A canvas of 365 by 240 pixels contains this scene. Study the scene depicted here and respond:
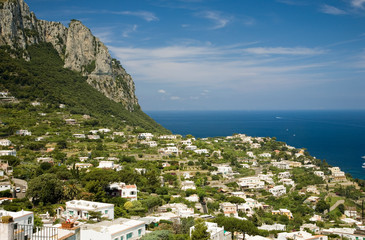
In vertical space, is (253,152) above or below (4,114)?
below

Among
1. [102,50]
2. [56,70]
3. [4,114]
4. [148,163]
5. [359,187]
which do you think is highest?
[102,50]

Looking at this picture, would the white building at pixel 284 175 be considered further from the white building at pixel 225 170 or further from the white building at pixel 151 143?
the white building at pixel 151 143

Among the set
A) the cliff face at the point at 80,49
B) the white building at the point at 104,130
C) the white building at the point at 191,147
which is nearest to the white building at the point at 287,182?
the white building at the point at 191,147

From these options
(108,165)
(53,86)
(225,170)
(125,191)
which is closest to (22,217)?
(125,191)

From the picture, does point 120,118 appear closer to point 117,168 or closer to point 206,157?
point 206,157

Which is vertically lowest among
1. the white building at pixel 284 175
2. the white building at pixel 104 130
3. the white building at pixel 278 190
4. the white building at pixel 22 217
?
the white building at pixel 278 190

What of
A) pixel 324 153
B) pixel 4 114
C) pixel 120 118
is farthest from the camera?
pixel 324 153

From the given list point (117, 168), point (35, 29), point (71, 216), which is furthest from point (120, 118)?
point (71, 216)

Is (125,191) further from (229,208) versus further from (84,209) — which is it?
(229,208)
